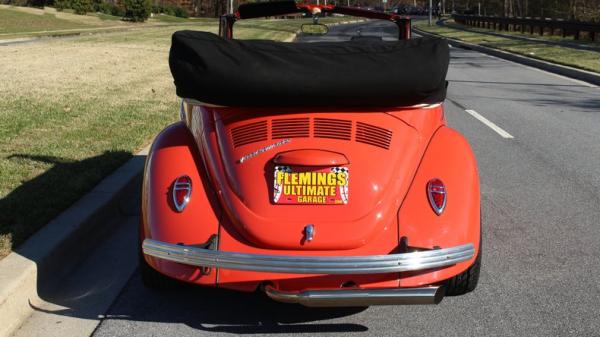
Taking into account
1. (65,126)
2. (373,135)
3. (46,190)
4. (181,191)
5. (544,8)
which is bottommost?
(46,190)

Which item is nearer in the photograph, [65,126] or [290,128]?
[290,128]

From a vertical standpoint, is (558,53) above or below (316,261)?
above

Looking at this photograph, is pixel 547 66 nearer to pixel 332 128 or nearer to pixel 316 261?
pixel 332 128

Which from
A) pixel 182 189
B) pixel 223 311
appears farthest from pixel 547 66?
pixel 182 189

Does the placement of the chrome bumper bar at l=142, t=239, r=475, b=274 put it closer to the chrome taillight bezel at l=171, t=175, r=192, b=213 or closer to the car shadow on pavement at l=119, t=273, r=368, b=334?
→ the chrome taillight bezel at l=171, t=175, r=192, b=213

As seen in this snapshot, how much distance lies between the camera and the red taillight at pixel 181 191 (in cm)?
374

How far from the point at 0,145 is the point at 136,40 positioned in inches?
905

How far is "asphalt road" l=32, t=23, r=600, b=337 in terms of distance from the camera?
12.5ft

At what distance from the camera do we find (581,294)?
4203mm

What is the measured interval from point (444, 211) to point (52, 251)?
2.35 metres

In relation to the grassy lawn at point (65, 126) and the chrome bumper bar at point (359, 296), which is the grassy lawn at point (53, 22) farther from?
the chrome bumper bar at point (359, 296)

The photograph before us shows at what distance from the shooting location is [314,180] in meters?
3.66

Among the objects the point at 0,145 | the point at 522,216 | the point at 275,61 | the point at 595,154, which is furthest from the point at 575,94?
the point at 275,61

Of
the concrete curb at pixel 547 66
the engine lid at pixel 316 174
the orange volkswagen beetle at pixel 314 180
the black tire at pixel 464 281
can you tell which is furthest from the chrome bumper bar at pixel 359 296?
the concrete curb at pixel 547 66
